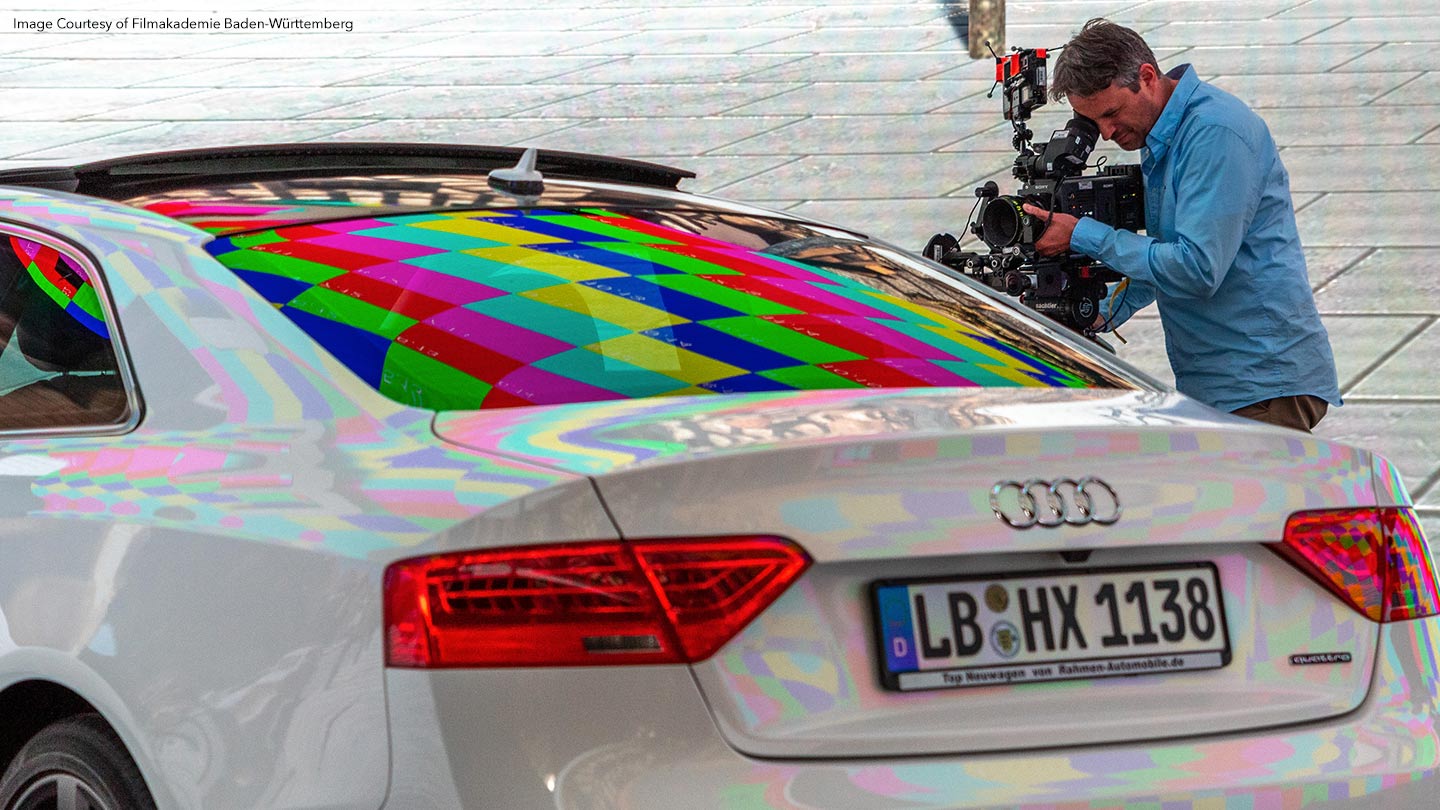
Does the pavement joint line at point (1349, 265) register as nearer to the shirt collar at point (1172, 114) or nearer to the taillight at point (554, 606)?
the shirt collar at point (1172, 114)

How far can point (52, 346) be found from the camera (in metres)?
3.16

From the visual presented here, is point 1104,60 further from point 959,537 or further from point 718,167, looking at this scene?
point 718,167

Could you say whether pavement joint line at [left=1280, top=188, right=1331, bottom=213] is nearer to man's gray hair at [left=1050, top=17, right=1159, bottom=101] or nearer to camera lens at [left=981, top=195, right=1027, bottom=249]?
camera lens at [left=981, top=195, right=1027, bottom=249]

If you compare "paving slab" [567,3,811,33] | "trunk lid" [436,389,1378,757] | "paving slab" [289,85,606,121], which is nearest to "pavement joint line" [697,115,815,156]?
"paving slab" [289,85,606,121]

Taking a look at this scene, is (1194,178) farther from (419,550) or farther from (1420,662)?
(419,550)

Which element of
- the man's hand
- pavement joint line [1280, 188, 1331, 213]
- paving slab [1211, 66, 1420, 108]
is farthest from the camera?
paving slab [1211, 66, 1420, 108]

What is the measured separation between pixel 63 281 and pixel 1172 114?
2.70m

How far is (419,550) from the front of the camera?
7.18 feet

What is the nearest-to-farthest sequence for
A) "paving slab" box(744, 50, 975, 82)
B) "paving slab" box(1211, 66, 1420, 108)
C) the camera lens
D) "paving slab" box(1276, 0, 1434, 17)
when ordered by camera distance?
the camera lens, "paving slab" box(1211, 66, 1420, 108), "paving slab" box(744, 50, 975, 82), "paving slab" box(1276, 0, 1434, 17)

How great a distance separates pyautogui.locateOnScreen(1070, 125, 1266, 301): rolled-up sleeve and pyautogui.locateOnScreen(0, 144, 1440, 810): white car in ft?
4.83

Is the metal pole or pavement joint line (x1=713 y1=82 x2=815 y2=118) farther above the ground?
the metal pole

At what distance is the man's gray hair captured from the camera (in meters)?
4.69

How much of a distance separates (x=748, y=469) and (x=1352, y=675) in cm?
91

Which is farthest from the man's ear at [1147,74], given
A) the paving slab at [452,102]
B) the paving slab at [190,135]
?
the paving slab at [452,102]
